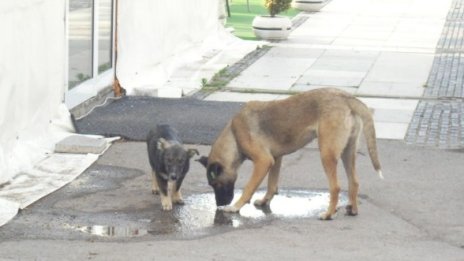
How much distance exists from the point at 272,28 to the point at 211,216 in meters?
13.6

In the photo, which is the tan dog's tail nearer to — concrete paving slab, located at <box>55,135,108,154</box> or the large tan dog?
the large tan dog

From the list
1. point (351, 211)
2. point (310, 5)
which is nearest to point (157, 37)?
point (351, 211)

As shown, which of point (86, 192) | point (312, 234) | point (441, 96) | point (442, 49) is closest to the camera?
point (312, 234)

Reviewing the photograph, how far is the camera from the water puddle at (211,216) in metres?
9.32

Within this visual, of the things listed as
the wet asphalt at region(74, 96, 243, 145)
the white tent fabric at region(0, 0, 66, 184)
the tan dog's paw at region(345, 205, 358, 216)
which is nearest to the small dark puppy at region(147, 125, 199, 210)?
the tan dog's paw at region(345, 205, 358, 216)

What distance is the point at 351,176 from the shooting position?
10023 mm

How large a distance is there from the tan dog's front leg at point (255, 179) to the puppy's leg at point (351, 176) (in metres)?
0.66

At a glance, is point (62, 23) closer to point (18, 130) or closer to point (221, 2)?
point (18, 130)

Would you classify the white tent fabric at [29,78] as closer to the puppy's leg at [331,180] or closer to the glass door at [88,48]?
the glass door at [88,48]

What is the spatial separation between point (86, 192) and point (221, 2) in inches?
530

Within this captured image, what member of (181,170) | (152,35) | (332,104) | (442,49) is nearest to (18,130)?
(181,170)

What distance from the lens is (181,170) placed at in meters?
9.93

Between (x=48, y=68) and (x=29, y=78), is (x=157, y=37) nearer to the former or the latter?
(x=48, y=68)

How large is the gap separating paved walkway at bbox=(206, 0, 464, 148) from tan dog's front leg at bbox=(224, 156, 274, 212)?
12.2 feet
